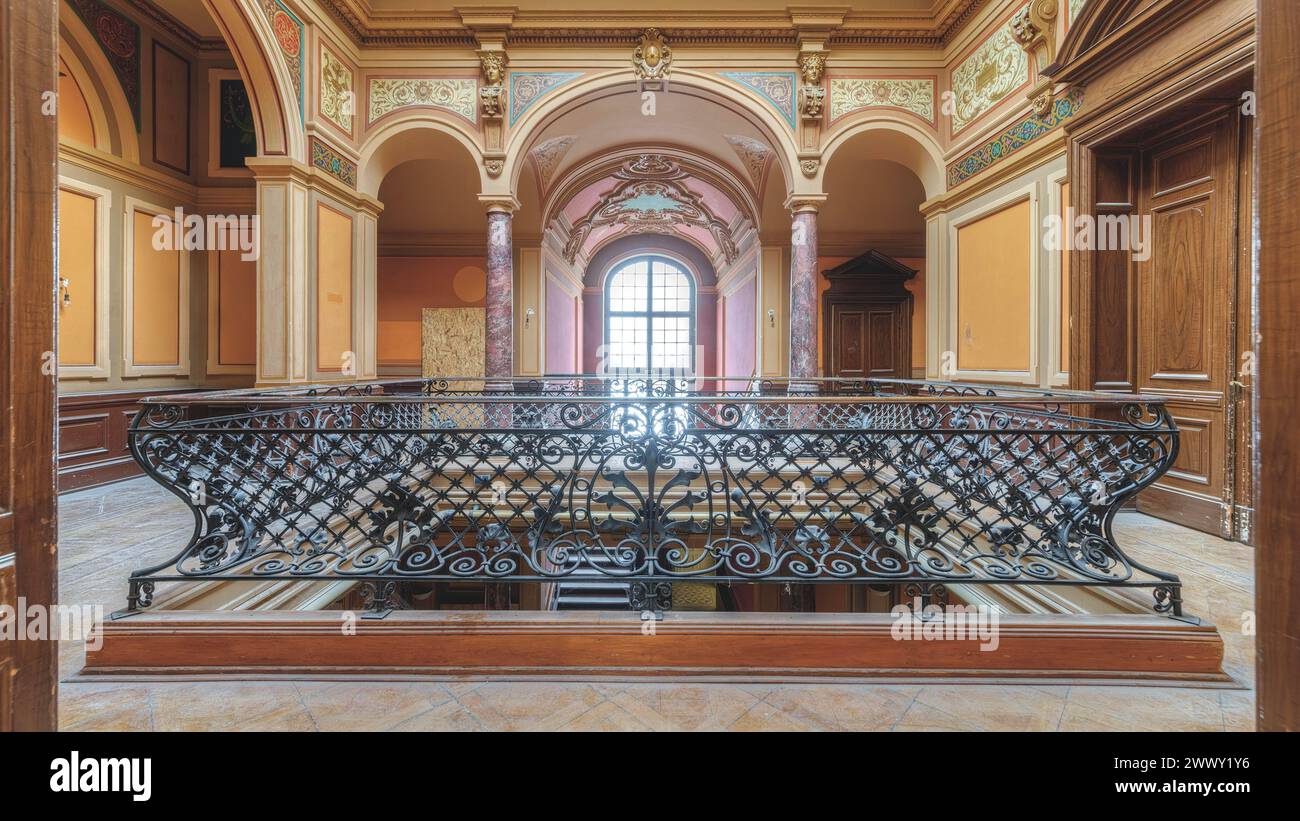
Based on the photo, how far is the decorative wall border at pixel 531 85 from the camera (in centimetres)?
788

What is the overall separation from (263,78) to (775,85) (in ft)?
18.9

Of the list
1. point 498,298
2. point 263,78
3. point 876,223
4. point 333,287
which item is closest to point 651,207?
point 876,223

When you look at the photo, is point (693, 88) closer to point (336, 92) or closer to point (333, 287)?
point (336, 92)

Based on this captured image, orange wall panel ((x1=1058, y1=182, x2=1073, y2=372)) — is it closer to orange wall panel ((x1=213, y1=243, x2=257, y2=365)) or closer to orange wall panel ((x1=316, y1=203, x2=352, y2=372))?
orange wall panel ((x1=316, y1=203, x2=352, y2=372))

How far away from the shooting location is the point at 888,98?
7.79 meters

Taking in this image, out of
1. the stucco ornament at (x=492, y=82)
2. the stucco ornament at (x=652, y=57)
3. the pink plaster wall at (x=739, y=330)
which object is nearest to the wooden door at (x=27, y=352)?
the stucco ornament at (x=492, y=82)

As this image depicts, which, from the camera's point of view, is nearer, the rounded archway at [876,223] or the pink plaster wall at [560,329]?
the rounded archway at [876,223]

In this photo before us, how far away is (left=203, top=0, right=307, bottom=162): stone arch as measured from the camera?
5.71 meters

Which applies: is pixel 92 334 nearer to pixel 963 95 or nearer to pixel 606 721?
pixel 606 721

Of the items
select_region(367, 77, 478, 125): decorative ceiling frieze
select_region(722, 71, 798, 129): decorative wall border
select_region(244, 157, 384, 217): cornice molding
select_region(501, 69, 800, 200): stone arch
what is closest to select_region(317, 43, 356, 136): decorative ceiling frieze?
select_region(367, 77, 478, 125): decorative ceiling frieze

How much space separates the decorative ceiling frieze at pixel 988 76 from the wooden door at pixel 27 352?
7.28 m

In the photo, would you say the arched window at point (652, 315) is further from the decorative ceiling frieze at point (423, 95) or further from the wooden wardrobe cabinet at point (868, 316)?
the decorative ceiling frieze at point (423, 95)

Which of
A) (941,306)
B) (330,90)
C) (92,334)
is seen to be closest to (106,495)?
(92,334)
